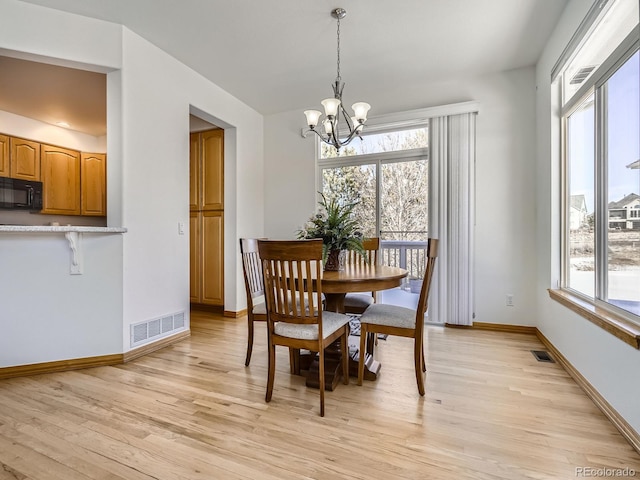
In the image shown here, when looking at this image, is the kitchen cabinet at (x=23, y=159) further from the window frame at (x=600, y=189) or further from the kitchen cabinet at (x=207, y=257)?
the window frame at (x=600, y=189)

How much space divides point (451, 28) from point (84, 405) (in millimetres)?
3839

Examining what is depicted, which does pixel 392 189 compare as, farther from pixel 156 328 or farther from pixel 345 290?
pixel 156 328

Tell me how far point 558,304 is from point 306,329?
85.3 inches

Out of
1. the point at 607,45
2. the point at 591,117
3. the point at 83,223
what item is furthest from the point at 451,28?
the point at 83,223

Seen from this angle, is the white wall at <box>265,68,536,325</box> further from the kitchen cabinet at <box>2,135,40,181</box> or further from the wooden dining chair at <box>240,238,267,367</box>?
the kitchen cabinet at <box>2,135,40,181</box>

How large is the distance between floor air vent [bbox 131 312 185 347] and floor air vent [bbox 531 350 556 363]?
330 cm

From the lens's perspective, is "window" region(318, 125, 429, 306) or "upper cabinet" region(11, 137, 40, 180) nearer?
"window" region(318, 125, 429, 306)

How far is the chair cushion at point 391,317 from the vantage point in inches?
80.0

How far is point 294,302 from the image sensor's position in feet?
6.09

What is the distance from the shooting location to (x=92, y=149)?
5.02 m

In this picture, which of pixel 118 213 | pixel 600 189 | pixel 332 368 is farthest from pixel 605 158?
pixel 118 213

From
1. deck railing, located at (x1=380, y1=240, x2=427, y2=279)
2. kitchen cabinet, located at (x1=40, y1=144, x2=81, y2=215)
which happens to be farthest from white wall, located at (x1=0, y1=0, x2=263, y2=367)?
kitchen cabinet, located at (x1=40, y1=144, x2=81, y2=215)

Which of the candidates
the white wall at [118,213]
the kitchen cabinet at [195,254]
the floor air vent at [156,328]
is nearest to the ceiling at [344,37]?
the white wall at [118,213]

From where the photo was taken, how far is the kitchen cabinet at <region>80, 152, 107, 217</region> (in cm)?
475
